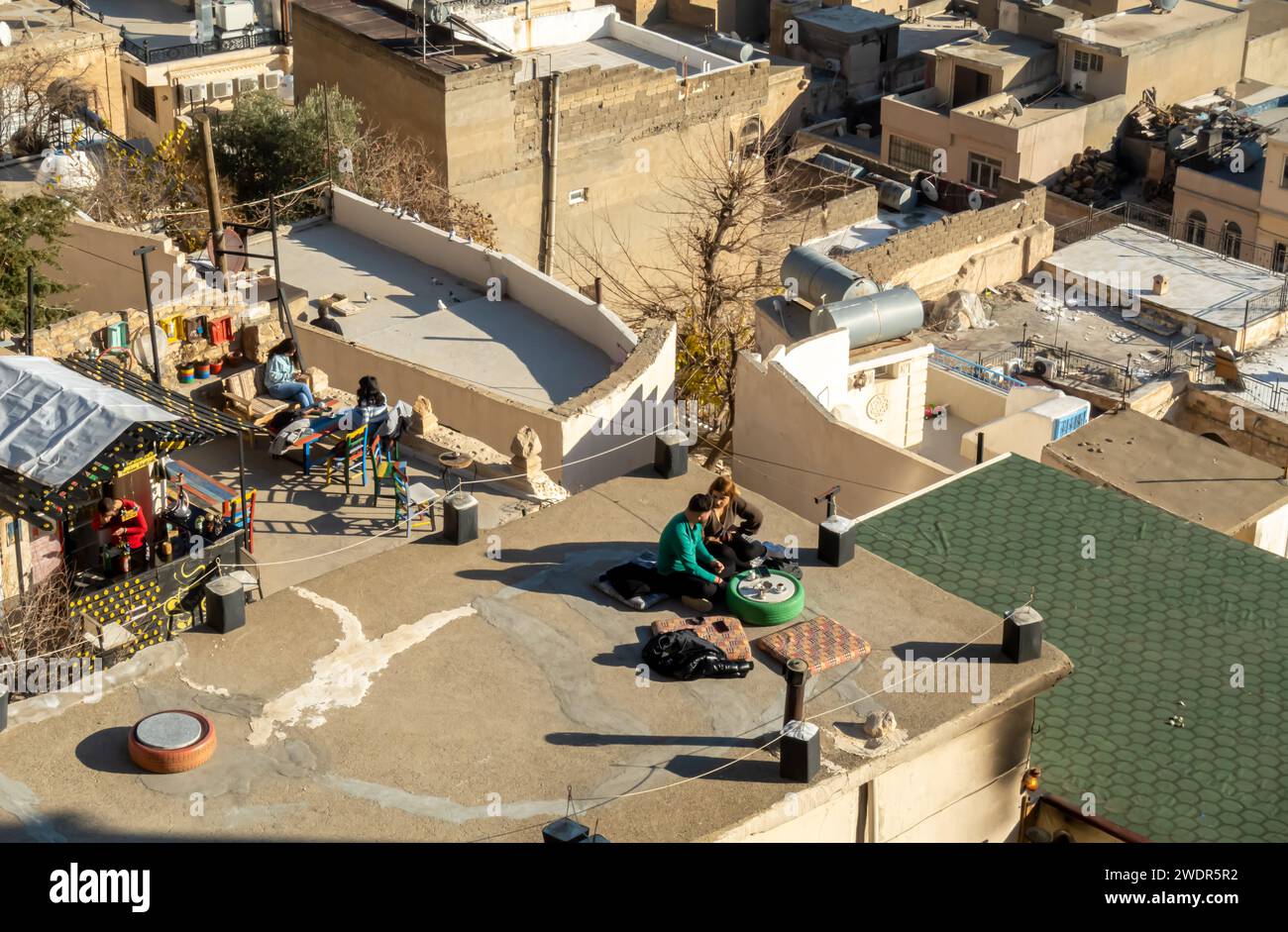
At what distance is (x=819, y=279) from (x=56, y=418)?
1586 cm

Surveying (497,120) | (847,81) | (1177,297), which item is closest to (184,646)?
(497,120)

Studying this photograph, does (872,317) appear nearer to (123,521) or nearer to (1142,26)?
(123,521)

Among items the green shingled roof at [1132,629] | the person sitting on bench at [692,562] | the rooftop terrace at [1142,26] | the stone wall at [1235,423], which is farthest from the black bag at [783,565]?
the rooftop terrace at [1142,26]

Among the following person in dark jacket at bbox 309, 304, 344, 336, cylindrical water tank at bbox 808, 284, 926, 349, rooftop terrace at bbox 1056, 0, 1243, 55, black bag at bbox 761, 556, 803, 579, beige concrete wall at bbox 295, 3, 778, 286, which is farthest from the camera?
rooftop terrace at bbox 1056, 0, 1243, 55

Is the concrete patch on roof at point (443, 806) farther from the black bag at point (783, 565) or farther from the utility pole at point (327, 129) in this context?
the utility pole at point (327, 129)

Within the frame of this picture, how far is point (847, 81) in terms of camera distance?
72.8 metres

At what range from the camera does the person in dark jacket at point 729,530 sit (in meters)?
19.0

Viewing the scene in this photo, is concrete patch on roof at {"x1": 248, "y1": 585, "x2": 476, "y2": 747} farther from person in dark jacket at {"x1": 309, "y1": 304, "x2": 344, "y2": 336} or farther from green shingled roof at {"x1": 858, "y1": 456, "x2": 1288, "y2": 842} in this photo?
person in dark jacket at {"x1": 309, "y1": 304, "x2": 344, "y2": 336}

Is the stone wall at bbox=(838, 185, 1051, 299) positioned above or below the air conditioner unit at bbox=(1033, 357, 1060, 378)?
above

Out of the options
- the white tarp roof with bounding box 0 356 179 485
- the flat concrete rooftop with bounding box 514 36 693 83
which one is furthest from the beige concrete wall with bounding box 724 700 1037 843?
the flat concrete rooftop with bounding box 514 36 693 83

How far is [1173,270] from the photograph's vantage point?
47.4m

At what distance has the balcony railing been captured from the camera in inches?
2096

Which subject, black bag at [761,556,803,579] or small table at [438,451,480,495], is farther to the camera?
small table at [438,451,480,495]

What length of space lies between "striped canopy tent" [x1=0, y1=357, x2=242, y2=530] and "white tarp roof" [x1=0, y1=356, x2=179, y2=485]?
0.03 ft
